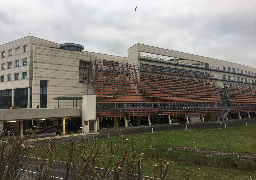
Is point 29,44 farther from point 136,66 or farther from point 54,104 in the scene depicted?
point 136,66

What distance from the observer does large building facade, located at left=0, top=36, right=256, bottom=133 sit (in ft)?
173

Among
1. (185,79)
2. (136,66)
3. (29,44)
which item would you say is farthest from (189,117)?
(29,44)

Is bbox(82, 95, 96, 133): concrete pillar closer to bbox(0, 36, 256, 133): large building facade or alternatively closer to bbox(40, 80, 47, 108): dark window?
bbox(0, 36, 256, 133): large building facade

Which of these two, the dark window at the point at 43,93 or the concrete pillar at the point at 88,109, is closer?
the concrete pillar at the point at 88,109

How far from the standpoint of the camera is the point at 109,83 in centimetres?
5591

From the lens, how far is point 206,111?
64.5 meters

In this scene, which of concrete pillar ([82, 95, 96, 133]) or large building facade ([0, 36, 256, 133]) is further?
large building facade ([0, 36, 256, 133])

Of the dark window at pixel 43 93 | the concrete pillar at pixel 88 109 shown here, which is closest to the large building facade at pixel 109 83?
the dark window at pixel 43 93

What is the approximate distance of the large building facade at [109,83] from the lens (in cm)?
5269

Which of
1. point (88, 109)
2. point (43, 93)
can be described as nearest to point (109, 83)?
point (88, 109)

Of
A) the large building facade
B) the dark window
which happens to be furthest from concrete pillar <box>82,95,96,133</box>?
the dark window

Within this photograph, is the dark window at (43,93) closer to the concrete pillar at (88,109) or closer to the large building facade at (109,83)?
the large building facade at (109,83)

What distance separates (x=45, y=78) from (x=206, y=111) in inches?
2192

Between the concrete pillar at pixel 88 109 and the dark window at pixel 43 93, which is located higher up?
the dark window at pixel 43 93
